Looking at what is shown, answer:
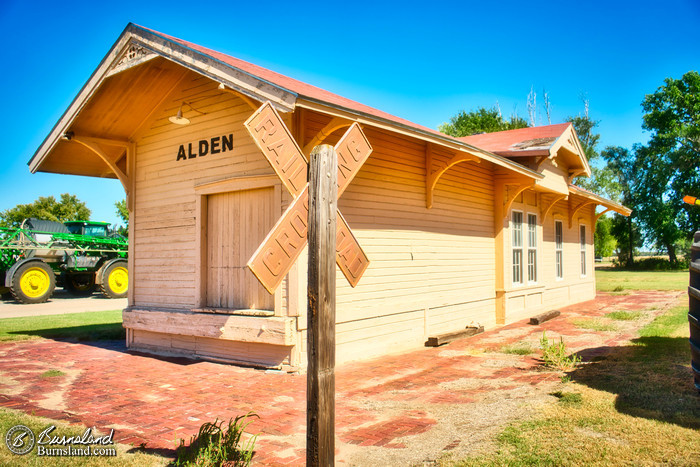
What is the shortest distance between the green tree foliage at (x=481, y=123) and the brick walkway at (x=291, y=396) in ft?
115

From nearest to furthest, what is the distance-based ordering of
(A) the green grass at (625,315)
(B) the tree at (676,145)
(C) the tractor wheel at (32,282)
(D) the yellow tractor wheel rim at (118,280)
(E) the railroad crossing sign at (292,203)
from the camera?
(E) the railroad crossing sign at (292,203)
(A) the green grass at (625,315)
(C) the tractor wheel at (32,282)
(D) the yellow tractor wheel rim at (118,280)
(B) the tree at (676,145)

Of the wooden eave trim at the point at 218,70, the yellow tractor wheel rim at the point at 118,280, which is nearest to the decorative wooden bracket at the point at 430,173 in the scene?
the wooden eave trim at the point at 218,70

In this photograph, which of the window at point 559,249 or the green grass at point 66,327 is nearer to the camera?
the green grass at point 66,327

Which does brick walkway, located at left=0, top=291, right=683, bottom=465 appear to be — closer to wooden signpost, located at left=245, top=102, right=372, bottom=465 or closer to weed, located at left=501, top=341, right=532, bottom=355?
weed, located at left=501, top=341, right=532, bottom=355

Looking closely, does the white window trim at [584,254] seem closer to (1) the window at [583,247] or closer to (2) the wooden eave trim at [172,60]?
(1) the window at [583,247]

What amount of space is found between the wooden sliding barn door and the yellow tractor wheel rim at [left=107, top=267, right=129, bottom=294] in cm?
1196

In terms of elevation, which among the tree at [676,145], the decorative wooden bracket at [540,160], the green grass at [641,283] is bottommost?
the green grass at [641,283]

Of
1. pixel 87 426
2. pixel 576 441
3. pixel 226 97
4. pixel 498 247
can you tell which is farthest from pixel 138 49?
pixel 498 247

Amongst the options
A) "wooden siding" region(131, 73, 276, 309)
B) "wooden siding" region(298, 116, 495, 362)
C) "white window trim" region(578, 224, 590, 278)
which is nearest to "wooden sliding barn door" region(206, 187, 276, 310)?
"wooden siding" region(131, 73, 276, 309)

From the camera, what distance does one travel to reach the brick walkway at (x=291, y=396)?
4223mm

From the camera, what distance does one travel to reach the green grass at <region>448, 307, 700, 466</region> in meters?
3.65

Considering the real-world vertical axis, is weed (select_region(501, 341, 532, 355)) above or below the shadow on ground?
below

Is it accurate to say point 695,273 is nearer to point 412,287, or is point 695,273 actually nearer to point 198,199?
point 412,287

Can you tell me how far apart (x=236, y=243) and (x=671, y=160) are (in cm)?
4398
